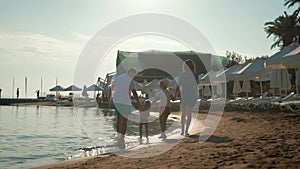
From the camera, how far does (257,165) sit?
379 cm

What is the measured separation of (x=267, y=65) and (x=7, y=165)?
30.6 feet

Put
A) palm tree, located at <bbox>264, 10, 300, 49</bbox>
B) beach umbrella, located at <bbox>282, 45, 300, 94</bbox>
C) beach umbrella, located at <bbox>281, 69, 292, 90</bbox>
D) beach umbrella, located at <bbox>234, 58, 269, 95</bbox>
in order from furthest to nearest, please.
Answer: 1. palm tree, located at <bbox>264, 10, 300, 49</bbox>
2. beach umbrella, located at <bbox>234, 58, 269, 95</bbox>
3. beach umbrella, located at <bbox>281, 69, 292, 90</bbox>
4. beach umbrella, located at <bbox>282, 45, 300, 94</bbox>

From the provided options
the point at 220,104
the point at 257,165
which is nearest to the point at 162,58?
the point at 220,104

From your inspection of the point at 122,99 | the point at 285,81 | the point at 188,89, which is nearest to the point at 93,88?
the point at 285,81

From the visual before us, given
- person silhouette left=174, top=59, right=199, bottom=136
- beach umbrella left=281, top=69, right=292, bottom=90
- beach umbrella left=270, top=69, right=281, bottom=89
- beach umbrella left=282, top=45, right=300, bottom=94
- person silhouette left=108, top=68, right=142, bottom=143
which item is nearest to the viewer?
person silhouette left=108, top=68, right=142, bottom=143

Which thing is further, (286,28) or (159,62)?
(159,62)

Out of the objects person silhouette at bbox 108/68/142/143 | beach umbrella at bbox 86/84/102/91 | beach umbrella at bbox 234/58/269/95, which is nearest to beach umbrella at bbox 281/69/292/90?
beach umbrella at bbox 234/58/269/95

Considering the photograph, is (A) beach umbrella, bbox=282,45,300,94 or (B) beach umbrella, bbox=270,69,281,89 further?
(B) beach umbrella, bbox=270,69,281,89

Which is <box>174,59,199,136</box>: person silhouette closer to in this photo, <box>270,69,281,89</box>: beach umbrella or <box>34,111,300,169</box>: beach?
<box>34,111,300,169</box>: beach

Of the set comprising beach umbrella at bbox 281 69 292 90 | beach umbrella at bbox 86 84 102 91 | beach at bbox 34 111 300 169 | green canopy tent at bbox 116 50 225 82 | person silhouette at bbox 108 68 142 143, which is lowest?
beach at bbox 34 111 300 169

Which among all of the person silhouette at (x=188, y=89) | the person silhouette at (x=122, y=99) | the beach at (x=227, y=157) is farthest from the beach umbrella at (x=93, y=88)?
the beach at (x=227, y=157)

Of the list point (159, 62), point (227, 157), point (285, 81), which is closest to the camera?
A: point (227, 157)

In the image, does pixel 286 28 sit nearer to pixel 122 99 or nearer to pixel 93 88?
pixel 93 88

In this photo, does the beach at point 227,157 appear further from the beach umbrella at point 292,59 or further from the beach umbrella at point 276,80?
the beach umbrella at point 276,80
